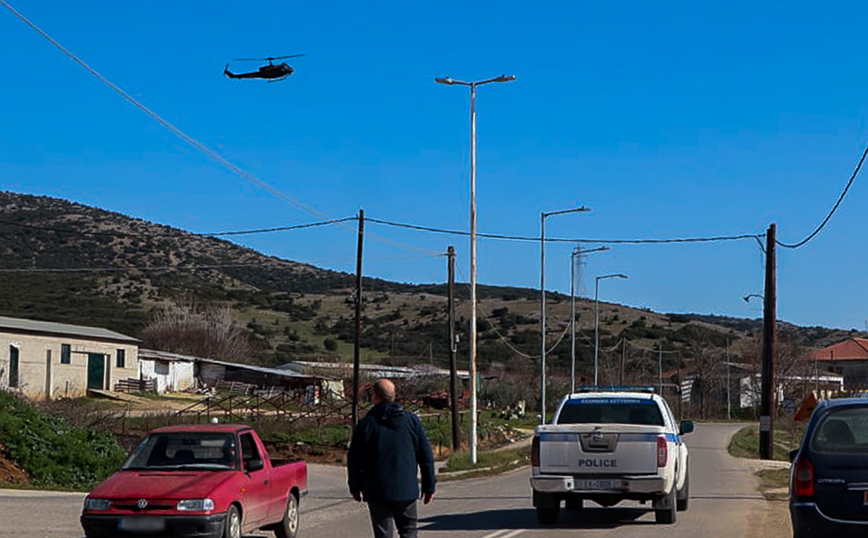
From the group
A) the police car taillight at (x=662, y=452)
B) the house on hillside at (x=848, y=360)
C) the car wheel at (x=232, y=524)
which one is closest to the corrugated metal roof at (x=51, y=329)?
the police car taillight at (x=662, y=452)

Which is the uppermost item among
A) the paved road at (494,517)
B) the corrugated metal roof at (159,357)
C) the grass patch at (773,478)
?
the corrugated metal roof at (159,357)

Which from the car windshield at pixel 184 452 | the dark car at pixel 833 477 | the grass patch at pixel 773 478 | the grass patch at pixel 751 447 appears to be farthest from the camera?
the grass patch at pixel 751 447

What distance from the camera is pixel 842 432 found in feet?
40.7

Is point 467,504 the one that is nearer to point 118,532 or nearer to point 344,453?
point 118,532

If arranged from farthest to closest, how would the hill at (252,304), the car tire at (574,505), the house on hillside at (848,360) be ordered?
the house on hillside at (848,360) → the hill at (252,304) → the car tire at (574,505)

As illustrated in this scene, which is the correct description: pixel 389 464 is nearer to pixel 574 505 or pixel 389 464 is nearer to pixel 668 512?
pixel 668 512

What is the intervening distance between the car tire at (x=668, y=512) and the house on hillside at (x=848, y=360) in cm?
10498

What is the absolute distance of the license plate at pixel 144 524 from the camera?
44.9ft

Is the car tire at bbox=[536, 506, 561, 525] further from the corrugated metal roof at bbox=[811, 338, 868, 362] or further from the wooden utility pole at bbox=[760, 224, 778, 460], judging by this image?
the corrugated metal roof at bbox=[811, 338, 868, 362]

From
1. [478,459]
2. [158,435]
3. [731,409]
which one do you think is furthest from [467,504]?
[731,409]

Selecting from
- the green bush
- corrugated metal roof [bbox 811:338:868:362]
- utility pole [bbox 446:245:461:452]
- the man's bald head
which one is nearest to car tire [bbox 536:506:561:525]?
the man's bald head

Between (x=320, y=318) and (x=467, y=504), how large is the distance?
350ft

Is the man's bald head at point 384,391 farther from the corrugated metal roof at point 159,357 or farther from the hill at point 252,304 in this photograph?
the hill at point 252,304

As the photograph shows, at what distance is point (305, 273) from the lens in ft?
491
